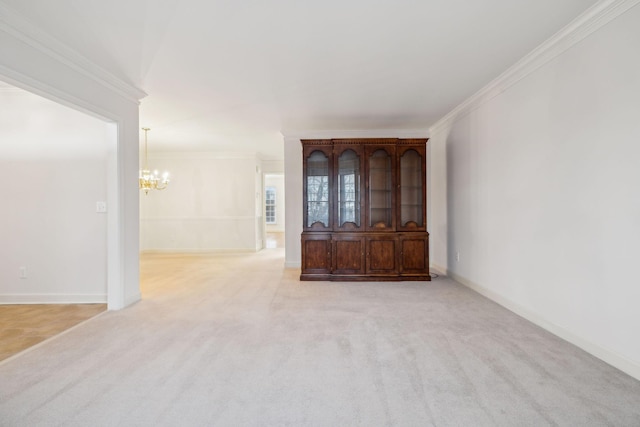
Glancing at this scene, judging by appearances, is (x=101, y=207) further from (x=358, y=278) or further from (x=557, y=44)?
(x=557, y=44)

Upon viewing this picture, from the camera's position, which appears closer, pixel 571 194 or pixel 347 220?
pixel 571 194

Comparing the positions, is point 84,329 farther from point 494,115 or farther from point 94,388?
point 494,115

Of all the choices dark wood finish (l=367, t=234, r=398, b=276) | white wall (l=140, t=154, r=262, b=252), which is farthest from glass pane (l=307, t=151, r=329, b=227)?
white wall (l=140, t=154, r=262, b=252)

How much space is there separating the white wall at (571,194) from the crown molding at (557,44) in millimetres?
48

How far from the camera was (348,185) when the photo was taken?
A: 16.6 feet

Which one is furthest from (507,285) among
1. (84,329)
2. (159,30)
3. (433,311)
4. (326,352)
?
(84,329)

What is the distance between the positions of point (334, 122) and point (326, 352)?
146 inches

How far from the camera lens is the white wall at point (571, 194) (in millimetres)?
2125

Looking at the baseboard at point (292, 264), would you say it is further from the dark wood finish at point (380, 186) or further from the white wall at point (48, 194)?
the white wall at point (48, 194)

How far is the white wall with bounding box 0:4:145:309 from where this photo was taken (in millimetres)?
2354

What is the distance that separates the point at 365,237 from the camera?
4.95 metres

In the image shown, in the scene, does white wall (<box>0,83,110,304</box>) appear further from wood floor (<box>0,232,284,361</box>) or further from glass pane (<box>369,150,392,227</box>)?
glass pane (<box>369,150,392,227</box>)

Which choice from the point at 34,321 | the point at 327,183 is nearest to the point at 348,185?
the point at 327,183

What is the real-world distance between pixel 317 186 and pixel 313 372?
3319 mm
